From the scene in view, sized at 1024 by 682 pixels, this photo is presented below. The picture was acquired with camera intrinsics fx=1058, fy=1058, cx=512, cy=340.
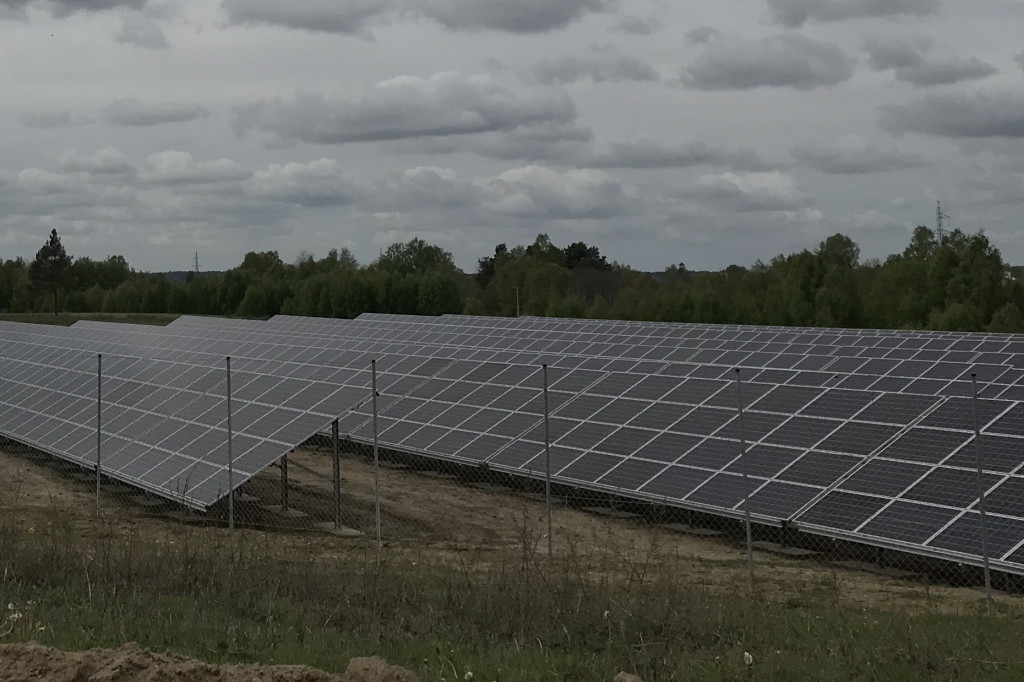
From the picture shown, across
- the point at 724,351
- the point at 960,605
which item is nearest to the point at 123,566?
the point at 960,605

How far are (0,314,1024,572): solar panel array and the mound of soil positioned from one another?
607 cm

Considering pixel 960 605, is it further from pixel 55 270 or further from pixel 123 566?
pixel 55 270

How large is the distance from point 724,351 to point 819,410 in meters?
13.8

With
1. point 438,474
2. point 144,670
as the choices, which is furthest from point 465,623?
point 438,474

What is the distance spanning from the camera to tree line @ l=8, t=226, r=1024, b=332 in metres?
60.9

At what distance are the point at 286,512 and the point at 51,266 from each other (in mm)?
79915

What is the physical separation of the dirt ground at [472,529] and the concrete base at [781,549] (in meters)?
0.12

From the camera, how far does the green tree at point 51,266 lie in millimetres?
87188

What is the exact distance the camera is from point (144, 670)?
665cm

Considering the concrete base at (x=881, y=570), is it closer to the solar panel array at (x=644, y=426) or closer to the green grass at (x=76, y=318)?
the solar panel array at (x=644, y=426)

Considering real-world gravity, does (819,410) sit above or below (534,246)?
below

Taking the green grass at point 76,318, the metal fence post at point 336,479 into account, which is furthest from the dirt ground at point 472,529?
the green grass at point 76,318

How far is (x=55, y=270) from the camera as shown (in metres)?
87.8

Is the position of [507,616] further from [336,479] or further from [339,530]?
[339,530]
